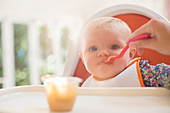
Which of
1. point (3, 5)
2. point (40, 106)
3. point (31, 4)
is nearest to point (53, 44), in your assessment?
point (31, 4)

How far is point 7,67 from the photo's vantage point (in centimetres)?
444

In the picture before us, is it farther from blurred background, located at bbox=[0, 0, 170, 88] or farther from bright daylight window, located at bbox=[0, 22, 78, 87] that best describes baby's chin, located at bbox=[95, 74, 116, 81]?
bright daylight window, located at bbox=[0, 22, 78, 87]

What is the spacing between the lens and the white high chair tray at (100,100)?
513mm

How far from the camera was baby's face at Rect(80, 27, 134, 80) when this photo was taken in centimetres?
93

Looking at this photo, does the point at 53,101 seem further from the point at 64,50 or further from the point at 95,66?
the point at 64,50

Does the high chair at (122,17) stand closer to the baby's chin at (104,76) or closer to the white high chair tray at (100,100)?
the baby's chin at (104,76)

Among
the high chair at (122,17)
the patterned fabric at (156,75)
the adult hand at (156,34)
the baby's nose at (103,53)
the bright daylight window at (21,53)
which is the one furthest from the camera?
the bright daylight window at (21,53)

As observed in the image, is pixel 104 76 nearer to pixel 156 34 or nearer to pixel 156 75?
pixel 156 75

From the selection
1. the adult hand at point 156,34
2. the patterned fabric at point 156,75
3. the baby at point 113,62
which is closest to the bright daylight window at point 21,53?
the baby at point 113,62

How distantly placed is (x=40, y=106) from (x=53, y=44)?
439cm

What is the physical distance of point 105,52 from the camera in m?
0.91

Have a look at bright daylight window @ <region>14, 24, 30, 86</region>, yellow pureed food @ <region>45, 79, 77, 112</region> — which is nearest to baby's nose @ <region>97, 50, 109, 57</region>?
yellow pureed food @ <region>45, 79, 77, 112</region>

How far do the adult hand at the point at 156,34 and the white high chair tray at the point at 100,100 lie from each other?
15cm

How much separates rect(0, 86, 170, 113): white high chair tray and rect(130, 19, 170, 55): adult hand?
148 mm
